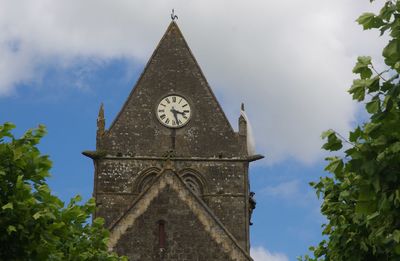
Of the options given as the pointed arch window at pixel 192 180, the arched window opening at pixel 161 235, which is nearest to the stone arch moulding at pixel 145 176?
the pointed arch window at pixel 192 180

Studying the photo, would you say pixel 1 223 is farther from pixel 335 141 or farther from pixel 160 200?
pixel 160 200

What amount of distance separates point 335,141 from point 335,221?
4.69m

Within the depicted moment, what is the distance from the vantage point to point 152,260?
2645 cm

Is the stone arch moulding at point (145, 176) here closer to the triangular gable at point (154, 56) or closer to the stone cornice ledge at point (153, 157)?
the stone cornice ledge at point (153, 157)

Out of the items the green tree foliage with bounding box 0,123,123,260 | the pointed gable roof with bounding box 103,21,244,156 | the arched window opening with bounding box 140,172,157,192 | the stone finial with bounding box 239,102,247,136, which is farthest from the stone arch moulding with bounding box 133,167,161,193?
the green tree foliage with bounding box 0,123,123,260

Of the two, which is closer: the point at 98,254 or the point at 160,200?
the point at 98,254

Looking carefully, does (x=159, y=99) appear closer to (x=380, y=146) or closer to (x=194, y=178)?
(x=194, y=178)

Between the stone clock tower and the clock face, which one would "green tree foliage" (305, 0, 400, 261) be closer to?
the stone clock tower

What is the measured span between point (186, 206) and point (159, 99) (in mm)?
10018

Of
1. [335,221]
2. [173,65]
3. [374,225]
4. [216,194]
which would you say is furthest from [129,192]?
[374,225]

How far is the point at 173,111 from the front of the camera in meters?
36.6

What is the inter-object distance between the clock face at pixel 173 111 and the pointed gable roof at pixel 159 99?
0.22 meters

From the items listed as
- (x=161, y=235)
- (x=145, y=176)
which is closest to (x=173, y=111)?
(x=145, y=176)

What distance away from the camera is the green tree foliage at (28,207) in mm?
12547
